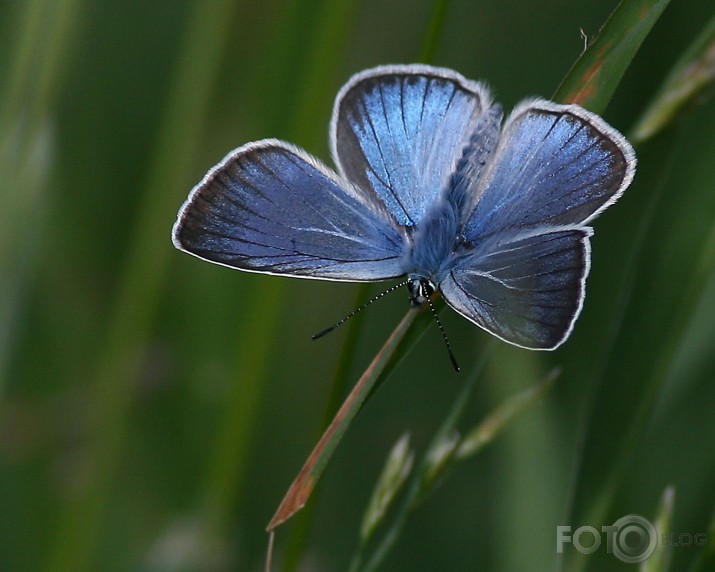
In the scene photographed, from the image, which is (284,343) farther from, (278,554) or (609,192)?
(609,192)

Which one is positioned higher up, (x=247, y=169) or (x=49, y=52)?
(x=49, y=52)

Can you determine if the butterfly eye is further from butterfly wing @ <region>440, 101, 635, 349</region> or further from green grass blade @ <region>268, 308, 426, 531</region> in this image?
green grass blade @ <region>268, 308, 426, 531</region>

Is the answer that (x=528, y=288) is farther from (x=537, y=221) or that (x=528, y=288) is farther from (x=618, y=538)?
(x=618, y=538)

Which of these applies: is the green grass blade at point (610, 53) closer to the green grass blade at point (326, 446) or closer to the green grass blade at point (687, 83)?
the green grass blade at point (687, 83)

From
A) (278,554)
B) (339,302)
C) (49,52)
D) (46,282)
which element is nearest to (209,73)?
(49,52)

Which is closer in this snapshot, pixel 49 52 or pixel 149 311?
pixel 49 52

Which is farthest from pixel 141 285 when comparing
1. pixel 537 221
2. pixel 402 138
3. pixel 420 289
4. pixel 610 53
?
pixel 610 53
